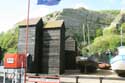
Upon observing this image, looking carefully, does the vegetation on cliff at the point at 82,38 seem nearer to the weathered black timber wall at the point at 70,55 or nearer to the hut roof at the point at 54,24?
the weathered black timber wall at the point at 70,55

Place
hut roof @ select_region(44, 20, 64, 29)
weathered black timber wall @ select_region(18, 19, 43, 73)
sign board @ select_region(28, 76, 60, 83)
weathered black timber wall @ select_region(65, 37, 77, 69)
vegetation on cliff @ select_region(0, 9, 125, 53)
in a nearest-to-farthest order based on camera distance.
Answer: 1. sign board @ select_region(28, 76, 60, 83)
2. weathered black timber wall @ select_region(18, 19, 43, 73)
3. hut roof @ select_region(44, 20, 64, 29)
4. weathered black timber wall @ select_region(65, 37, 77, 69)
5. vegetation on cliff @ select_region(0, 9, 125, 53)

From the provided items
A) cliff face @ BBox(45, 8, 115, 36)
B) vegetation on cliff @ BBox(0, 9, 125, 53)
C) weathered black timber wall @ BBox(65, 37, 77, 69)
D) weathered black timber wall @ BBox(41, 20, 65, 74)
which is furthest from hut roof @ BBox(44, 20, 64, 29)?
cliff face @ BBox(45, 8, 115, 36)

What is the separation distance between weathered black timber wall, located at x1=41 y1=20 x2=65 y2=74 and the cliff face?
64534 mm

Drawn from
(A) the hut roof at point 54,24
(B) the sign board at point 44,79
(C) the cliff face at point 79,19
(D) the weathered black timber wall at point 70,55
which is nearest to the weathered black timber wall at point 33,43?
(A) the hut roof at point 54,24

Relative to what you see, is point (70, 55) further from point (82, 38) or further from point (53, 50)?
point (82, 38)

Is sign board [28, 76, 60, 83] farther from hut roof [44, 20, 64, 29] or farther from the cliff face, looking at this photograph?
the cliff face

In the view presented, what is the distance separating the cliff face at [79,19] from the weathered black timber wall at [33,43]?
2530 inches

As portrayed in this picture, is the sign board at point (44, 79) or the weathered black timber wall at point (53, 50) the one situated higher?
the weathered black timber wall at point (53, 50)

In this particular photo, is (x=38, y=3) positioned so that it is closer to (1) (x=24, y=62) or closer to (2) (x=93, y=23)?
(1) (x=24, y=62)

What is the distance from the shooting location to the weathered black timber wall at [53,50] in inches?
1107

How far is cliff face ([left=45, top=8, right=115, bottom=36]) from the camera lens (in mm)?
99250

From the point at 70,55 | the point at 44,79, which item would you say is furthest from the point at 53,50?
the point at 44,79

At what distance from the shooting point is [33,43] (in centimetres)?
2828

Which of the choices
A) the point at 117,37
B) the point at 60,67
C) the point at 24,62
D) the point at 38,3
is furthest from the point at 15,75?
the point at 117,37
